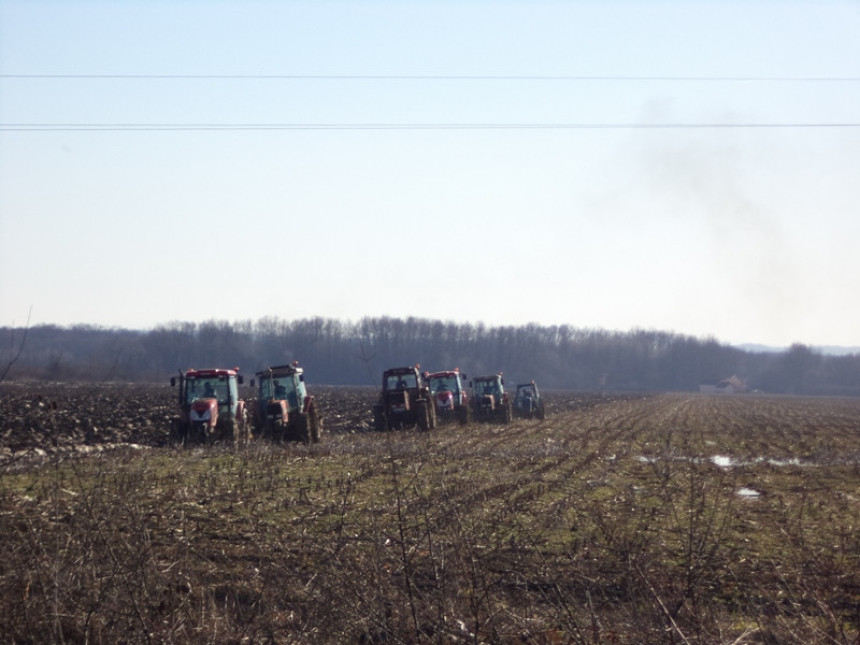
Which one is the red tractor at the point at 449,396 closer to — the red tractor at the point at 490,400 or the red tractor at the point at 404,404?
the red tractor at the point at 490,400

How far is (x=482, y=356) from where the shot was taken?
76.9 meters

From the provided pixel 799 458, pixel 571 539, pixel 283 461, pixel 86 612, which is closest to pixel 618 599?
pixel 571 539

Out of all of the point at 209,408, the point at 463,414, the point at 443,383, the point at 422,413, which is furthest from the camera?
the point at 443,383

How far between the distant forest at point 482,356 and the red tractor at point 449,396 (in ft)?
6.30

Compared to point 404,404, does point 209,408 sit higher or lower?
higher

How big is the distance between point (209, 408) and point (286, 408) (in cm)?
294

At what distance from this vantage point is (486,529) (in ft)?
30.9

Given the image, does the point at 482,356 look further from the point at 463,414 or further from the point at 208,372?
the point at 208,372

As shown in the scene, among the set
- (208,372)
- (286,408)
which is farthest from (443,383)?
(208,372)

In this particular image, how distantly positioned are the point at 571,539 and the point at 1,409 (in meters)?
27.0

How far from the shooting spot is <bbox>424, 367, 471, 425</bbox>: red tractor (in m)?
33.3

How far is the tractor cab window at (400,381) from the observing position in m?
29.6

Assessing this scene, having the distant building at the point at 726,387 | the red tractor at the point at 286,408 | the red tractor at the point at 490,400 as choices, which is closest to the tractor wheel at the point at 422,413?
the red tractor at the point at 286,408

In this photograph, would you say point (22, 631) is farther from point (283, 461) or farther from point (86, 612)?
point (283, 461)
